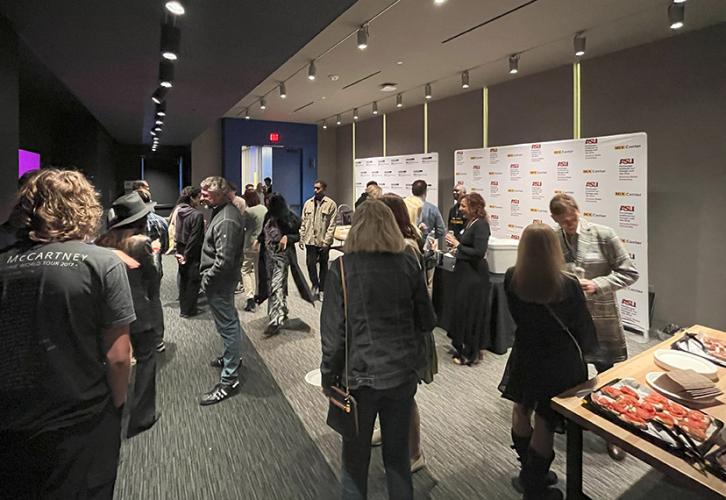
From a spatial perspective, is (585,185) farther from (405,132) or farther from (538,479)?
(405,132)

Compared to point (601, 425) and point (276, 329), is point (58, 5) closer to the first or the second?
point (276, 329)

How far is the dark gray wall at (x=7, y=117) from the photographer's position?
108 inches

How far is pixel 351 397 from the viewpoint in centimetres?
147

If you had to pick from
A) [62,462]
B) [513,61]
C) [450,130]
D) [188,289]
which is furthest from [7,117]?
[450,130]

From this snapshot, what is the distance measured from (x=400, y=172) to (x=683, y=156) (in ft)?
15.3

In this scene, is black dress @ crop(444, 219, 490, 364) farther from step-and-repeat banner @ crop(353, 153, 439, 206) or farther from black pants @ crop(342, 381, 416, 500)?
step-and-repeat banner @ crop(353, 153, 439, 206)

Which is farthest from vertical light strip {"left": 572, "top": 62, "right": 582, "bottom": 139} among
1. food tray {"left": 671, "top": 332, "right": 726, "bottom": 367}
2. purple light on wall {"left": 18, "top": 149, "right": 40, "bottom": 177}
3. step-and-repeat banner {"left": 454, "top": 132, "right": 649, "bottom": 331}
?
purple light on wall {"left": 18, "top": 149, "right": 40, "bottom": 177}

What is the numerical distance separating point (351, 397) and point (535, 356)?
80 centimetres

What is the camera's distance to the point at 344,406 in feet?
4.83

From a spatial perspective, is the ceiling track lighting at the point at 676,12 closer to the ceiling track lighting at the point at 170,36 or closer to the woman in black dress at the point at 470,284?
the woman in black dress at the point at 470,284

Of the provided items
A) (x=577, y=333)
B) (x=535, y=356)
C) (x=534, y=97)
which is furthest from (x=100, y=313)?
(x=534, y=97)

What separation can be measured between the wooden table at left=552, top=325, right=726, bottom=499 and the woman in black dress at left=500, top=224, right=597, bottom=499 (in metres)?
0.12

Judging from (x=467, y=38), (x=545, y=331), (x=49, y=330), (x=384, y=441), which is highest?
(x=467, y=38)

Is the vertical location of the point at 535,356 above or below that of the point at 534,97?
below
